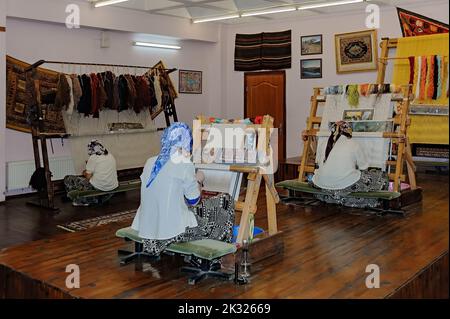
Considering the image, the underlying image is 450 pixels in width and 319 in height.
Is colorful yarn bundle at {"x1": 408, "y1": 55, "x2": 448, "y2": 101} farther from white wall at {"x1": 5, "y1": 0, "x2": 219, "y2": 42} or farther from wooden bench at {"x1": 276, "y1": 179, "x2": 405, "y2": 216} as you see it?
white wall at {"x1": 5, "y1": 0, "x2": 219, "y2": 42}

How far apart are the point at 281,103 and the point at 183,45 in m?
2.29

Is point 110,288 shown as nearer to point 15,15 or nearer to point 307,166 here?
point 307,166

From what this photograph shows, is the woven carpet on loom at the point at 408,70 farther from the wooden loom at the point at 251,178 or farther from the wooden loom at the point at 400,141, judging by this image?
the wooden loom at the point at 251,178

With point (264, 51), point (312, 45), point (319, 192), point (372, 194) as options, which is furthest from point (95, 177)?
point (312, 45)

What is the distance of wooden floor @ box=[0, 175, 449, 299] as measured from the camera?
135 inches

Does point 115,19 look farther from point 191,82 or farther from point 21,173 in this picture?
point 21,173

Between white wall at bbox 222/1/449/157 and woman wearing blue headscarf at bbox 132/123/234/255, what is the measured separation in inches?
242

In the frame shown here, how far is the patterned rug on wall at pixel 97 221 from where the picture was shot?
5.74m

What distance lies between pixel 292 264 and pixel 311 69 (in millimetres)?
6332

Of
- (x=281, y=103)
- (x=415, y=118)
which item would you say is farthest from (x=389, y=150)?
(x=281, y=103)

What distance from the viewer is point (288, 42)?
9.92 metres

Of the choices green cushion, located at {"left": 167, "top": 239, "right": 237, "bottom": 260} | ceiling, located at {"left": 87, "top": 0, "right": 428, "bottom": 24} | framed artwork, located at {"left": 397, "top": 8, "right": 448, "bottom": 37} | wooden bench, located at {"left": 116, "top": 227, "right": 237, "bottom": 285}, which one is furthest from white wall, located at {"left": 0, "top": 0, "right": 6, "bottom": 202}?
framed artwork, located at {"left": 397, "top": 8, "right": 448, "bottom": 37}

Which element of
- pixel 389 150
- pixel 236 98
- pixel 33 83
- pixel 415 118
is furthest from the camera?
pixel 236 98

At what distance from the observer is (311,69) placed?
969cm
